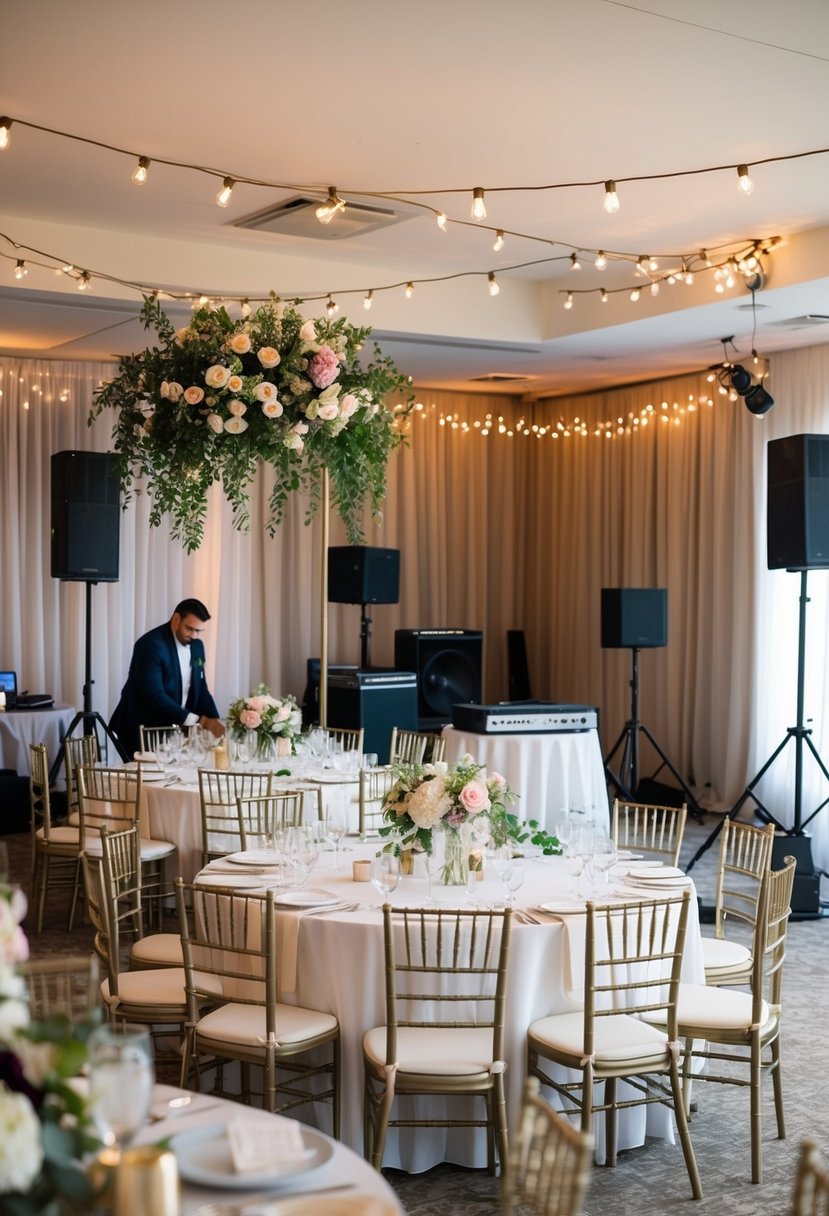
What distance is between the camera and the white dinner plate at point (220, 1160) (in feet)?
7.55

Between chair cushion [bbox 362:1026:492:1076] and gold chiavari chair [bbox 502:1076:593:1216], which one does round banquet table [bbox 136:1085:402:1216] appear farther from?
chair cushion [bbox 362:1026:492:1076]

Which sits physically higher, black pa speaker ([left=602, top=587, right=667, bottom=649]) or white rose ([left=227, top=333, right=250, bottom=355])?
white rose ([left=227, top=333, right=250, bottom=355])

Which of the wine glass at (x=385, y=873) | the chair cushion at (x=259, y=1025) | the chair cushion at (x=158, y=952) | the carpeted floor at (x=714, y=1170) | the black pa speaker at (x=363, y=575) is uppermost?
the black pa speaker at (x=363, y=575)

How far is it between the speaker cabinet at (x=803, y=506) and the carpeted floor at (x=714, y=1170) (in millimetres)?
2966

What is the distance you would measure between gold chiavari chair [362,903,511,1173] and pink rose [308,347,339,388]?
Answer: 2.63m

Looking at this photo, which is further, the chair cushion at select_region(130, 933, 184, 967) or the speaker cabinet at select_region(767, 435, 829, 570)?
the speaker cabinet at select_region(767, 435, 829, 570)

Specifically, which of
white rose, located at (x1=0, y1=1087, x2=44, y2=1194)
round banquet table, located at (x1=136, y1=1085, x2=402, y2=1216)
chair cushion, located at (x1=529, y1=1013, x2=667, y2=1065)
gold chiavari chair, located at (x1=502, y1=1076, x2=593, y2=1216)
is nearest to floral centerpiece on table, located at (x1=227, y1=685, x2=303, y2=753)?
chair cushion, located at (x1=529, y1=1013, x2=667, y2=1065)

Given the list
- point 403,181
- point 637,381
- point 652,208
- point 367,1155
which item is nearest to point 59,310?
point 403,181

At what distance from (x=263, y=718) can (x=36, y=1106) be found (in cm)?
545

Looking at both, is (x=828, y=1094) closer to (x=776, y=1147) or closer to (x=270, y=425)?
(x=776, y=1147)

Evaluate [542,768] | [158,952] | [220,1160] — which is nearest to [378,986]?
[158,952]

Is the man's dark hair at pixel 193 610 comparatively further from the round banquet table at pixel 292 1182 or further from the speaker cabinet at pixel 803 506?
the round banquet table at pixel 292 1182

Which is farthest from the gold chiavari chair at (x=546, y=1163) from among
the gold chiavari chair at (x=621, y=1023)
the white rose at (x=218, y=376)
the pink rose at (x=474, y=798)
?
the white rose at (x=218, y=376)

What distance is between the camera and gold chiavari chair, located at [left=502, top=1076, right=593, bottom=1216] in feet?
7.14
